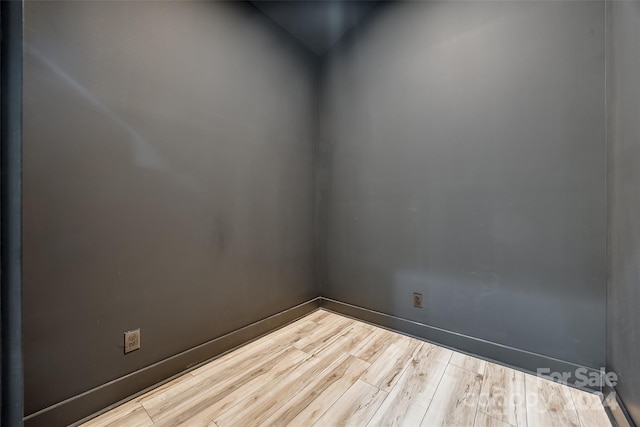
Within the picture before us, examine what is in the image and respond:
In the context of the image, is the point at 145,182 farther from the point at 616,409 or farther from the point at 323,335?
the point at 616,409

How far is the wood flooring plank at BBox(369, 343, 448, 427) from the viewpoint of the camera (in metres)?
1.23

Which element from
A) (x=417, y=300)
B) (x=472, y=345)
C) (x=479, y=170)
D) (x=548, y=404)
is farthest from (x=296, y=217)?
(x=548, y=404)

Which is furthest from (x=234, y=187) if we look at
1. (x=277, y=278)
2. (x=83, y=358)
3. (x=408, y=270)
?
(x=408, y=270)

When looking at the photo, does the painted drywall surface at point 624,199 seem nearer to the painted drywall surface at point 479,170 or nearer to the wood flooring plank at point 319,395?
the painted drywall surface at point 479,170

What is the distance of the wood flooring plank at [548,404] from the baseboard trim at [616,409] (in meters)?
0.13

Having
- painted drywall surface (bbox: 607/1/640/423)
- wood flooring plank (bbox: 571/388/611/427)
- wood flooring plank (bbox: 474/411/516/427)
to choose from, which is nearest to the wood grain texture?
wood flooring plank (bbox: 474/411/516/427)

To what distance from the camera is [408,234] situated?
2.07m

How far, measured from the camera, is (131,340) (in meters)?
1.40

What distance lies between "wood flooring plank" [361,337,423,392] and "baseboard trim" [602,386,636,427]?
92cm

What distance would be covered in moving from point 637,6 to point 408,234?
5.10 ft

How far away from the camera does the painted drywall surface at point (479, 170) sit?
1.46 metres

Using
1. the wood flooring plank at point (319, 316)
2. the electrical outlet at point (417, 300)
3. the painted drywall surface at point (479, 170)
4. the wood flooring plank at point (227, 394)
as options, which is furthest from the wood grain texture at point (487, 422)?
the wood flooring plank at point (319, 316)

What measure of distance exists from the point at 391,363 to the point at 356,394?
1.27 ft

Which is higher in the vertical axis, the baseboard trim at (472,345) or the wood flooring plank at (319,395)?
the baseboard trim at (472,345)
